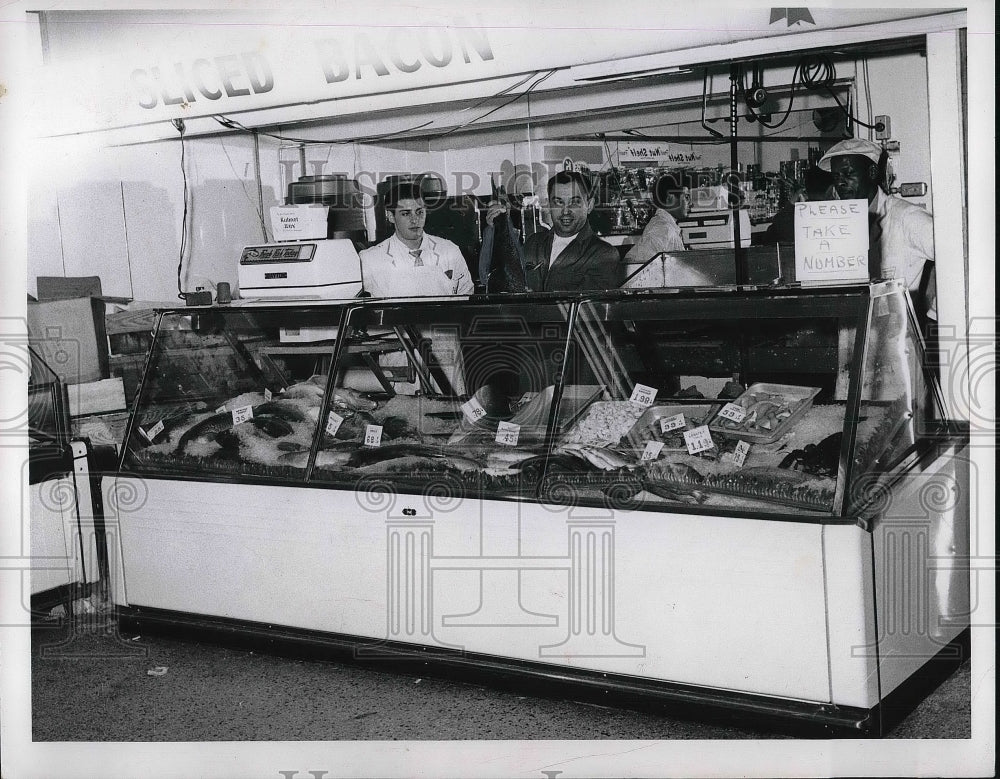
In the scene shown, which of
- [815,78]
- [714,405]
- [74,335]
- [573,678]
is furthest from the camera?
[74,335]

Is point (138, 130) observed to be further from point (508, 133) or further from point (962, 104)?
point (962, 104)

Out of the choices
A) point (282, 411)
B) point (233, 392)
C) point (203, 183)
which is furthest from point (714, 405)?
point (203, 183)

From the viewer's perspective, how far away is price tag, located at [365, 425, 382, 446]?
3.61 m

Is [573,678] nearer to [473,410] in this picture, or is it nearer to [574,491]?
[574,491]

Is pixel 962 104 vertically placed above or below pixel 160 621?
above

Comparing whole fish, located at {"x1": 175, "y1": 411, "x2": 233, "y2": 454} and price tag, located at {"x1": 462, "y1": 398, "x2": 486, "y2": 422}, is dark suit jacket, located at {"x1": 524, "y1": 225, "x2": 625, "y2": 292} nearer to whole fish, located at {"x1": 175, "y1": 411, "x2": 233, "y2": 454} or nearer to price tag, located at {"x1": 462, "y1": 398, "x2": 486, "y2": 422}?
price tag, located at {"x1": 462, "y1": 398, "x2": 486, "y2": 422}

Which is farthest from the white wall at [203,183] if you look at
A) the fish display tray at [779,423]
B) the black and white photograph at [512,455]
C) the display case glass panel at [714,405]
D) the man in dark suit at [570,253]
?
the fish display tray at [779,423]

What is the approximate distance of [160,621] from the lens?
3.87 m

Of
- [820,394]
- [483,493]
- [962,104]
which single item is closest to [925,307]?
[820,394]

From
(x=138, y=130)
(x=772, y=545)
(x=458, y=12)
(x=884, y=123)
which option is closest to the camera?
(x=772, y=545)

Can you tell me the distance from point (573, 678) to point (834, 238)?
170cm

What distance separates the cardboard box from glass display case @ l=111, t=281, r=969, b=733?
0.96 m

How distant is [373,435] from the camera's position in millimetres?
3633

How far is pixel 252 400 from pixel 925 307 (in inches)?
109
